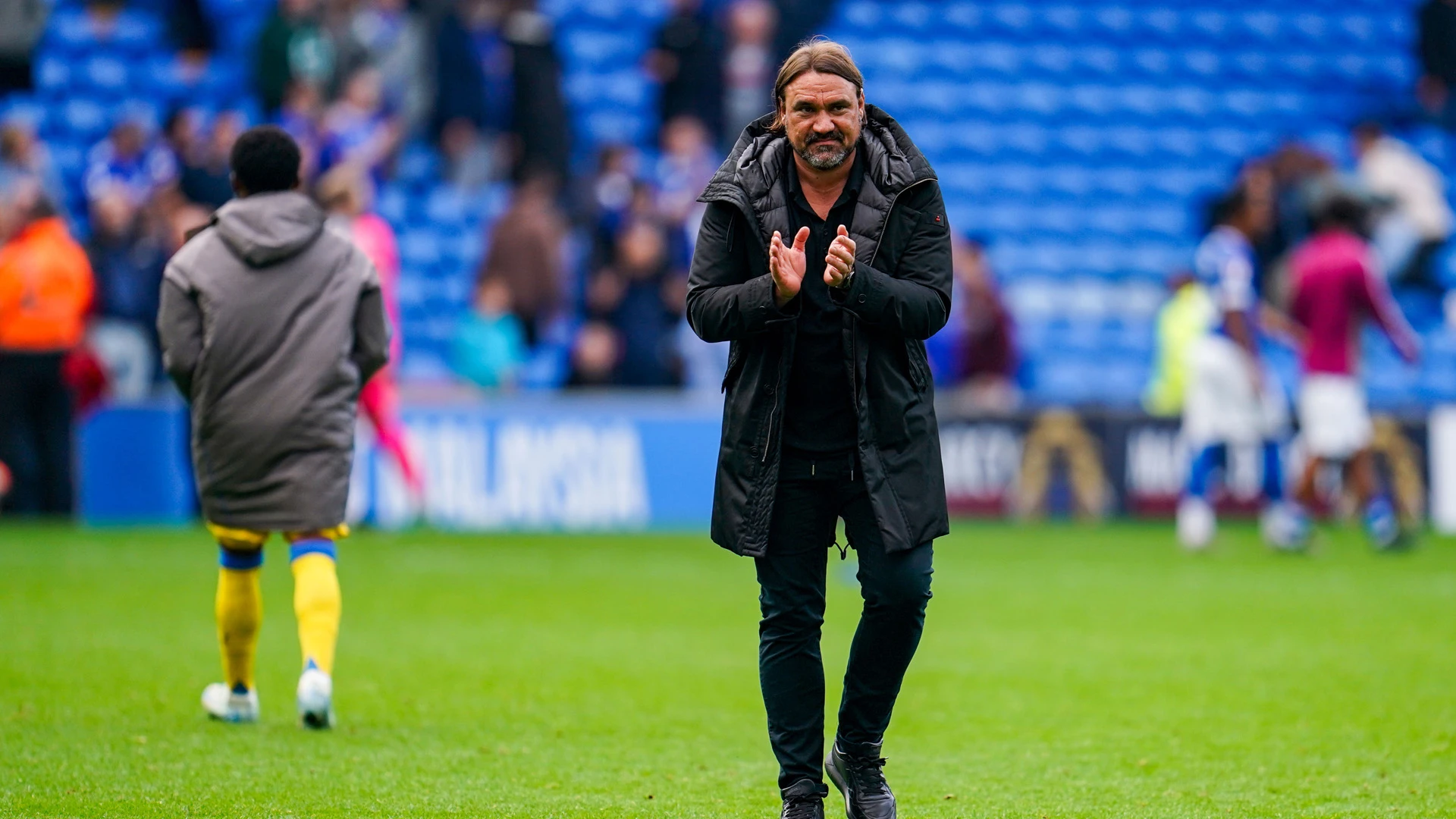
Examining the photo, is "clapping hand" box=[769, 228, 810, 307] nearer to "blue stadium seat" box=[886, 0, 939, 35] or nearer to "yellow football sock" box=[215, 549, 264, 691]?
"yellow football sock" box=[215, 549, 264, 691]

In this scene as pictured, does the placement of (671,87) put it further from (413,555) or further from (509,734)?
(509,734)

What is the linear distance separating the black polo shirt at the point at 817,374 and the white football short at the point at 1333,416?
403 inches

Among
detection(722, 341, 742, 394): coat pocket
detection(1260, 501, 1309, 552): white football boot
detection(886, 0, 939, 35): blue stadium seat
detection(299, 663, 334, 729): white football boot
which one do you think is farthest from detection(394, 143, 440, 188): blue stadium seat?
detection(722, 341, 742, 394): coat pocket

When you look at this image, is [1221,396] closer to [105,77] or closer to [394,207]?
[394,207]

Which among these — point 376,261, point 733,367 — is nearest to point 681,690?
point 733,367

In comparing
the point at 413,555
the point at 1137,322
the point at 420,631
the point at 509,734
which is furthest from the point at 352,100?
the point at 509,734

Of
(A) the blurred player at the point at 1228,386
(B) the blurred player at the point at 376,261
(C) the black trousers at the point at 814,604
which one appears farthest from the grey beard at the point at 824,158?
(A) the blurred player at the point at 1228,386

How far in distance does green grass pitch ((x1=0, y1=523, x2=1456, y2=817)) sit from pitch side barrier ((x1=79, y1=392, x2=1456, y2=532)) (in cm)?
173

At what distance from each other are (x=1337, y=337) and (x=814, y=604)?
10374 millimetres

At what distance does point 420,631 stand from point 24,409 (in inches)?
266

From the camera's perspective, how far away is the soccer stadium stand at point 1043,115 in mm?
20719

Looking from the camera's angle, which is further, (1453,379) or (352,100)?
(1453,379)

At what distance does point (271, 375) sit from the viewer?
22.9 ft

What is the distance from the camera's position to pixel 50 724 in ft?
23.4
